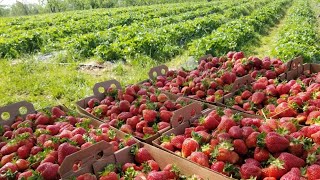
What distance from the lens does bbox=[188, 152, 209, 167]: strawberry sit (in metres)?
2.24

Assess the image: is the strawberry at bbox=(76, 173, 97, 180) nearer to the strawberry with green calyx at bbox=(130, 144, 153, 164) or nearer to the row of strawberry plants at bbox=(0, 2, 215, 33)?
the strawberry with green calyx at bbox=(130, 144, 153, 164)

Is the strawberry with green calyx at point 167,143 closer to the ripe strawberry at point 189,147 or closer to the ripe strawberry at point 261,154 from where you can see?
the ripe strawberry at point 189,147

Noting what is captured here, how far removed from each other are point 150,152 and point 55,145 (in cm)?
77

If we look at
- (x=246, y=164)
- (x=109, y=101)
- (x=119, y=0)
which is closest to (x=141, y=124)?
(x=109, y=101)

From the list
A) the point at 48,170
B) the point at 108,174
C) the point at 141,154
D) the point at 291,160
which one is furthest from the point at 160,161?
the point at 291,160

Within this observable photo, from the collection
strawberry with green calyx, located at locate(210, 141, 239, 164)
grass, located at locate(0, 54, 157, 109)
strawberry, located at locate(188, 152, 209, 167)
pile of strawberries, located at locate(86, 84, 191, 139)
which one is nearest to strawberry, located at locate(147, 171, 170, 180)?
strawberry, located at locate(188, 152, 209, 167)

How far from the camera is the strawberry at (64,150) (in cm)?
240

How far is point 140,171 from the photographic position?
2377mm

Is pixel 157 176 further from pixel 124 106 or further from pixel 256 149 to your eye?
pixel 124 106

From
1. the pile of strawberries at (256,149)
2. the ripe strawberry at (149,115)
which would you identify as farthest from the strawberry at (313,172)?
the ripe strawberry at (149,115)

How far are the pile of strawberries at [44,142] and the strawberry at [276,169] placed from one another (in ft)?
3.73

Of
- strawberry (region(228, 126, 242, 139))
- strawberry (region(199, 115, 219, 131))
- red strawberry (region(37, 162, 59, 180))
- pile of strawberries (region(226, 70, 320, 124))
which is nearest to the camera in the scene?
red strawberry (region(37, 162, 59, 180))

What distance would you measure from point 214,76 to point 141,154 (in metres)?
1.94

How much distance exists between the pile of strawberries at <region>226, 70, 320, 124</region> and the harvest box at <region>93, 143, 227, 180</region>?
110 centimetres
